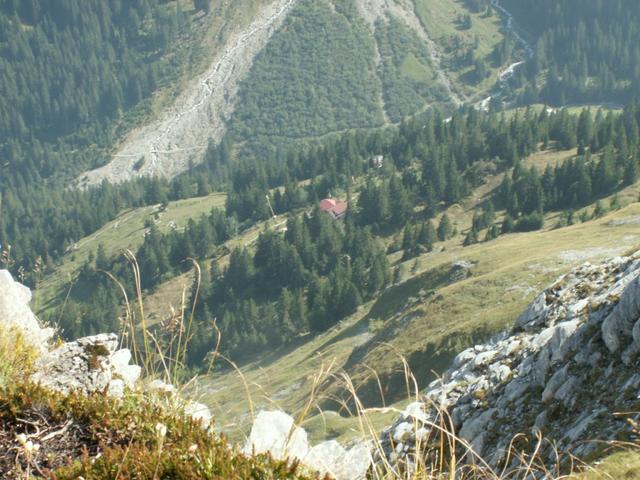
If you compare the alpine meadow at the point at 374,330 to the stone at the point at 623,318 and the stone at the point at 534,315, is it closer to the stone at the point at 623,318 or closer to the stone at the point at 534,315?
the stone at the point at 623,318

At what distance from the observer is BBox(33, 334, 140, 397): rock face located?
9.52 m

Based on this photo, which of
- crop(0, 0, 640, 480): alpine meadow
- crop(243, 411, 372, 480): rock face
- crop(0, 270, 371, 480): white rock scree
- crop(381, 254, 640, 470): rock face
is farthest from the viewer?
crop(381, 254, 640, 470): rock face

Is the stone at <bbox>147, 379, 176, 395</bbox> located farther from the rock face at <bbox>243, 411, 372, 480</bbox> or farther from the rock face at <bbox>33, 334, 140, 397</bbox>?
the rock face at <bbox>33, 334, 140, 397</bbox>

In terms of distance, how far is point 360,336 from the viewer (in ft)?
285

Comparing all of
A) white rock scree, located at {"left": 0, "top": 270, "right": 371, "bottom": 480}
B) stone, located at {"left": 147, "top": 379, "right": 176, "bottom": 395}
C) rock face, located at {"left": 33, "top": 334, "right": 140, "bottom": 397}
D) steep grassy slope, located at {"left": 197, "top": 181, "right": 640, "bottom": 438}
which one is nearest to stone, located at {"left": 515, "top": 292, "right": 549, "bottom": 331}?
steep grassy slope, located at {"left": 197, "top": 181, "right": 640, "bottom": 438}

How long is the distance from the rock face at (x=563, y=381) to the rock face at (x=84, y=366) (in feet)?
15.8

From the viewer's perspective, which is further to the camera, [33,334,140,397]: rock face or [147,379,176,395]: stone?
[33,334,140,397]: rock face

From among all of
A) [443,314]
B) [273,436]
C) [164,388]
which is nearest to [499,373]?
[273,436]

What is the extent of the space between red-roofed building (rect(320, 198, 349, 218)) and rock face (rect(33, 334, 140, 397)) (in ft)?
509

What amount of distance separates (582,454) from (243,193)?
181 m

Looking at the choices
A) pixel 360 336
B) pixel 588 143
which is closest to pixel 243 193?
pixel 588 143

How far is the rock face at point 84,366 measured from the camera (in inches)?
375

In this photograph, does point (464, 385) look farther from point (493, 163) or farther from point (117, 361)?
point (493, 163)

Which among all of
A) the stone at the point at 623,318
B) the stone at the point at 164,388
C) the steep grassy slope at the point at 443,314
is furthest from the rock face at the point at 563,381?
the steep grassy slope at the point at 443,314
